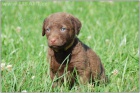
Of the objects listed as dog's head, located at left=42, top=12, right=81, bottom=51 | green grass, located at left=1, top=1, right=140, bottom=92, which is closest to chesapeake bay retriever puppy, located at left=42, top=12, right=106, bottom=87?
dog's head, located at left=42, top=12, right=81, bottom=51

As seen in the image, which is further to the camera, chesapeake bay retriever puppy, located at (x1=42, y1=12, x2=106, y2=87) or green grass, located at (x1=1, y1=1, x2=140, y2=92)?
green grass, located at (x1=1, y1=1, x2=140, y2=92)

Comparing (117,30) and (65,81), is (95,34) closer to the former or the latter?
(117,30)

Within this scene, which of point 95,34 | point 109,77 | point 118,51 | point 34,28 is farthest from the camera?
point 34,28

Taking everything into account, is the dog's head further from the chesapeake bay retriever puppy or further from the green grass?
the green grass

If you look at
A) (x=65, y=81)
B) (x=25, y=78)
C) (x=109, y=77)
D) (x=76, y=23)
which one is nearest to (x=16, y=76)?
(x=25, y=78)

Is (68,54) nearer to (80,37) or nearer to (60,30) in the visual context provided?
(60,30)
